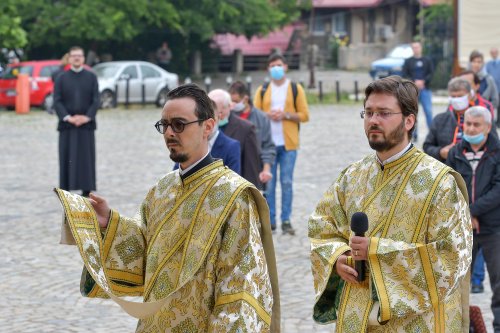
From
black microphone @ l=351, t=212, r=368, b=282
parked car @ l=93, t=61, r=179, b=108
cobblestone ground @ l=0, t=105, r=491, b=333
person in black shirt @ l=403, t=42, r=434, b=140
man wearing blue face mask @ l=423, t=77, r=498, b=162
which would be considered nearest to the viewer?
black microphone @ l=351, t=212, r=368, b=282

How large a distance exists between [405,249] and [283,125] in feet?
25.5

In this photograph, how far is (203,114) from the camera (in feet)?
16.6

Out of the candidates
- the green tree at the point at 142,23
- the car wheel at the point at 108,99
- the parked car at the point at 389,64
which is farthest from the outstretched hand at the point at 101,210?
the parked car at the point at 389,64

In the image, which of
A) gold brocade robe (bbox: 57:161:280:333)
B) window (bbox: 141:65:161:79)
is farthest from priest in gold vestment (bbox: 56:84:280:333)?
window (bbox: 141:65:161:79)

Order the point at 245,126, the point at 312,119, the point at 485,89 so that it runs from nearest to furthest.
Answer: the point at 245,126 < the point at 485,89 < the point at 312,119

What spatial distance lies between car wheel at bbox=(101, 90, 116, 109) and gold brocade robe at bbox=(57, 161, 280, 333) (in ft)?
95.9

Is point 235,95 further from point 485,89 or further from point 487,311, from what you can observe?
point 485,89

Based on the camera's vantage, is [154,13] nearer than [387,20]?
Yes

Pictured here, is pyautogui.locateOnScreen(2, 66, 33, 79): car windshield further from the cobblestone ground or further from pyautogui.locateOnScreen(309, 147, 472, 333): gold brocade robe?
pyautogui.locateOnScreen(309, 147, 472, 333): gold brocade robe

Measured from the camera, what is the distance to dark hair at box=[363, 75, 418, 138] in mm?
5297

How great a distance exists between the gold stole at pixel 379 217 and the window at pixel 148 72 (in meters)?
31.0

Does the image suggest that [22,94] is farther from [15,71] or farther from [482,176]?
[482,176]

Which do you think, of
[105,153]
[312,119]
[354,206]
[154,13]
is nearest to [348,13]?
[154,13]

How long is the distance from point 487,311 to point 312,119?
68.6ft
